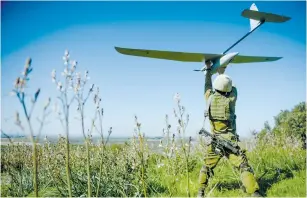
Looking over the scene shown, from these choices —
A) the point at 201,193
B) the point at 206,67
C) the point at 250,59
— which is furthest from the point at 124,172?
the point at 250,59

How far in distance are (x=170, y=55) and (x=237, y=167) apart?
356 centimetres

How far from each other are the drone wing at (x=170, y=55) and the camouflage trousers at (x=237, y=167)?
7.44ft

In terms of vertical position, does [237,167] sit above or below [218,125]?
below

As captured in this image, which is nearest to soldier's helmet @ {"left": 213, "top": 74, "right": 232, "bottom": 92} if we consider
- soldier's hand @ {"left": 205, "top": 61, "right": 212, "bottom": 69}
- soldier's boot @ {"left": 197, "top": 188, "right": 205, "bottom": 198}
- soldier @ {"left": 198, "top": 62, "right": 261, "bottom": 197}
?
soldier @ {"left": 198, "top": 62, "right": 261, "bottom": 197}

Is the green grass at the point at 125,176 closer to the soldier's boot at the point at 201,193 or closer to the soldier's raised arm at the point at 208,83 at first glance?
the soldier's boot at the point at 201,193

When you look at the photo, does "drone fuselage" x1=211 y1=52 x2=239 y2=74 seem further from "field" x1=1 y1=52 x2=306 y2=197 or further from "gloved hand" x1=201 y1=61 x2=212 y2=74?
"field" x1=1 y1=52 x2=306 y2=197

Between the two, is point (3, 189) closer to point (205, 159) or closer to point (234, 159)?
point (205, 159)

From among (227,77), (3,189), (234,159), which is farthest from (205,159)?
(3,189)

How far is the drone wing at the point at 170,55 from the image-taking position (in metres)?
6.50

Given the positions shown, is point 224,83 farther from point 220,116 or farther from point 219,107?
point 220,116

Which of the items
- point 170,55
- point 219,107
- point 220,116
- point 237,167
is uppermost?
point 170,55

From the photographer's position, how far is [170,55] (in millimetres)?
7090

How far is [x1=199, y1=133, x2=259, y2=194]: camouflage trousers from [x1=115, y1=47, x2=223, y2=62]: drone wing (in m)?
2.27

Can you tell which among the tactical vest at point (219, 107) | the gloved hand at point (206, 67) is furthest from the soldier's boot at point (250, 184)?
the gloved hand at point (206, 67)
